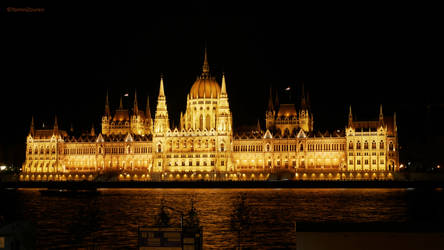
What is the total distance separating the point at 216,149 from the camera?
111938 millimetres

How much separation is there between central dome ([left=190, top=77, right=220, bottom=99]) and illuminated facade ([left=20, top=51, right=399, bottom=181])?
6.6 inches

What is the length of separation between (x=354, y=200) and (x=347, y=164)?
40.7 metres

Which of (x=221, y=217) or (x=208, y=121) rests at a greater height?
(x=208, y=121)

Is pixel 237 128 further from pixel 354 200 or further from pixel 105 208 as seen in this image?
pixel 105 208

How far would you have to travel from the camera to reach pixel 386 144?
108m

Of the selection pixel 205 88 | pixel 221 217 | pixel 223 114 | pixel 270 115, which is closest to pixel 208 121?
pixel 223 114

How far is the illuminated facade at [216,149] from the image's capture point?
10856 centimetres

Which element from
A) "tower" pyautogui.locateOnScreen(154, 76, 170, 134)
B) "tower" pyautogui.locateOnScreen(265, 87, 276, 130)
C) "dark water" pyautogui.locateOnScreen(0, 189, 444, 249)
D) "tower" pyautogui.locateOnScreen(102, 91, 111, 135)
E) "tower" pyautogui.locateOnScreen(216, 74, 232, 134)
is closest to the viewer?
"dark water" pyautogui.locateOnScreen(0, 189, 444, 249)

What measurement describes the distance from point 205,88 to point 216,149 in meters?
12.7

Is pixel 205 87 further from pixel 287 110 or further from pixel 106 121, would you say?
pixel 106 121

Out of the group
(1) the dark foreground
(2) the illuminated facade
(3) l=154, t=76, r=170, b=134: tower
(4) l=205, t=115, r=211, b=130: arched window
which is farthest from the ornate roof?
(1) the dark foreground

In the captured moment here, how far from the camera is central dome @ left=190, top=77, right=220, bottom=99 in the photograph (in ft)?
390

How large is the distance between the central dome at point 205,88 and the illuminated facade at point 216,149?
0.17 m

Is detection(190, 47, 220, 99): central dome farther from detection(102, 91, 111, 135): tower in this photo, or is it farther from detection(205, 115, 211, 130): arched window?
detection(102, 91, 111, 135): tower
